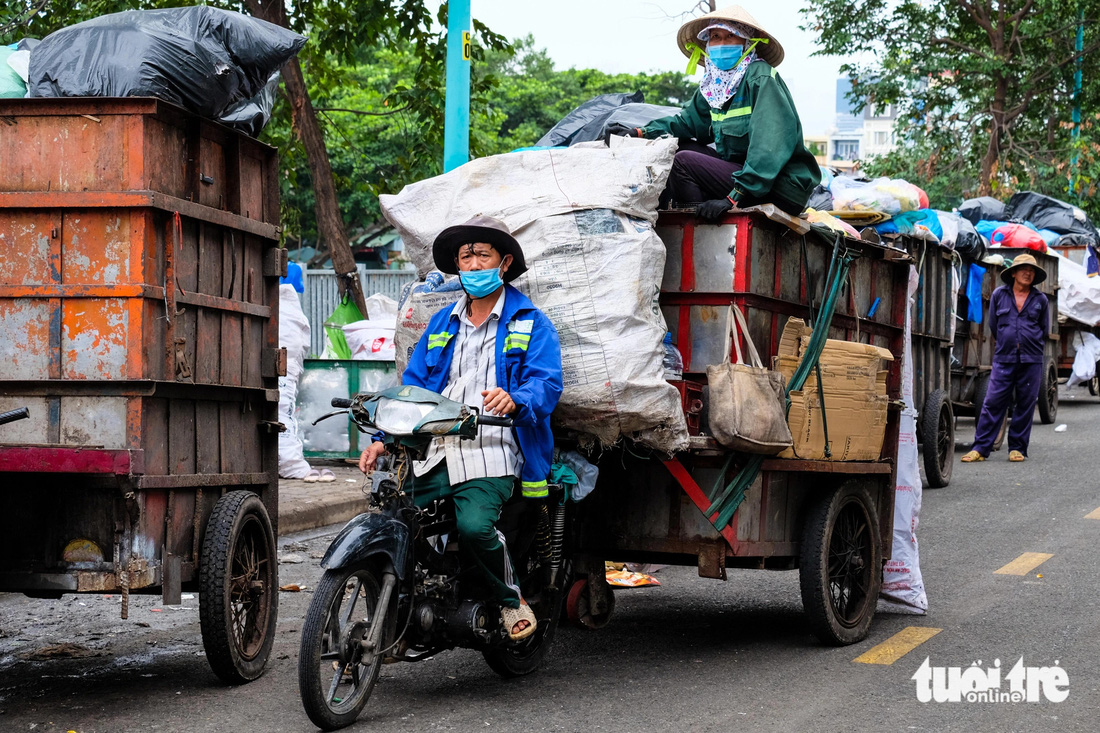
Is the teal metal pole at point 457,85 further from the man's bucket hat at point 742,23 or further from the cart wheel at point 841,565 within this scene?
the cart wheel at point 841,565

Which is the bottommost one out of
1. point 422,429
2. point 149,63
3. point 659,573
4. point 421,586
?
point 659,573

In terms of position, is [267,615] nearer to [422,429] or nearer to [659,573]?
[422,429]

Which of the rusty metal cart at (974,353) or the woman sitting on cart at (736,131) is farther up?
the woman sitting on cart at (736,131)

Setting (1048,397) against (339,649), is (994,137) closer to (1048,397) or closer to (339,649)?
(1048,397)

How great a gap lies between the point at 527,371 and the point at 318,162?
8929mm

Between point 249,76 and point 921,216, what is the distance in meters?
5.32

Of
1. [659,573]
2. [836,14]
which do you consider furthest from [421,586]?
[836,14]

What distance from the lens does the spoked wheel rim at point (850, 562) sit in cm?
612

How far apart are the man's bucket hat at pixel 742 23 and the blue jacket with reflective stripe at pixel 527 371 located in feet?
6.38

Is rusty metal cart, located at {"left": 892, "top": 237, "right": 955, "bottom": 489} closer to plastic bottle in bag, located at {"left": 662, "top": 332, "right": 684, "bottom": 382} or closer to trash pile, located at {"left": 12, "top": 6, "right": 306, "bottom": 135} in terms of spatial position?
plastic bottle in bag, located at {"left": 662, "top": 332, "right": 684, "bottom": 382}

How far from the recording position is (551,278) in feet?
17.2

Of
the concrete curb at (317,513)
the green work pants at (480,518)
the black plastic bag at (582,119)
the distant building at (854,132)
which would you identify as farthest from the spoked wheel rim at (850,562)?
the distant building at (854,132)

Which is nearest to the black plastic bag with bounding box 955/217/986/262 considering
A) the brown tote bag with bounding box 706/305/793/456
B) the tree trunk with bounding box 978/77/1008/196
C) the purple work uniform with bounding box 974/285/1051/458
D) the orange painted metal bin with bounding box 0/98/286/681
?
the purple work uniform with bounding box 974/285/1051/458

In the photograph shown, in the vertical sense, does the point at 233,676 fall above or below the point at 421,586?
below
